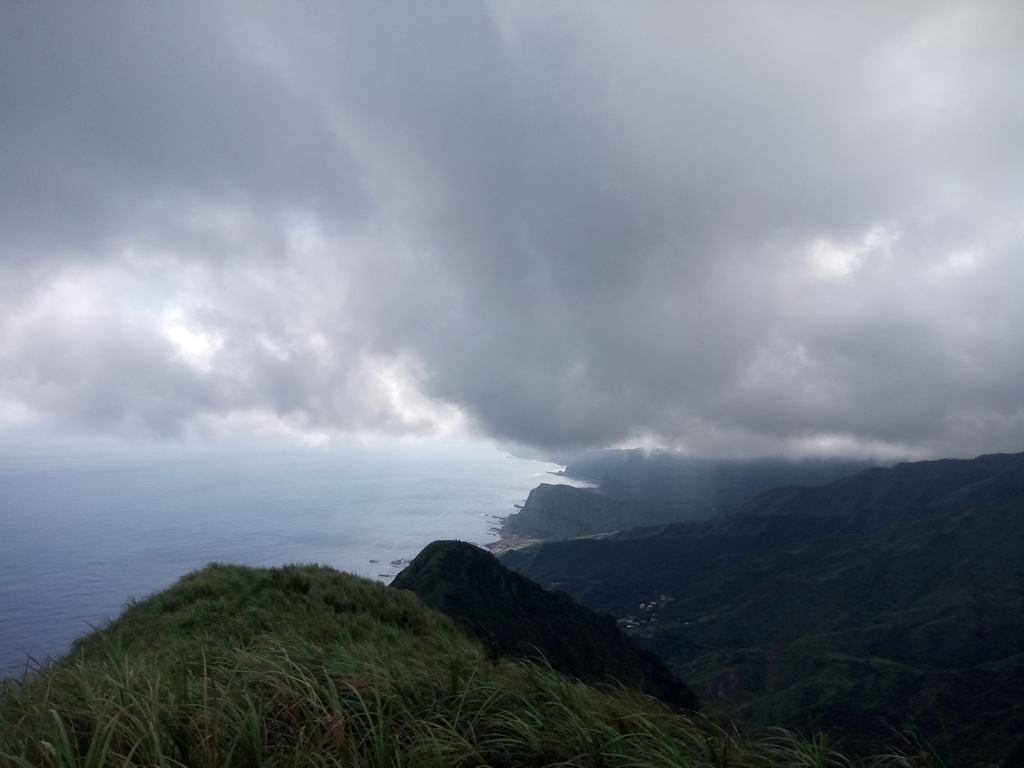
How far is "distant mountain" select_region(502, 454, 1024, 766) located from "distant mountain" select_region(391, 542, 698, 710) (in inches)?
342

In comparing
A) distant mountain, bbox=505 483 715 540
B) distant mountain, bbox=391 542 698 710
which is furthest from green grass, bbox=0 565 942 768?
distant mountain, bbox=505 483 715 540

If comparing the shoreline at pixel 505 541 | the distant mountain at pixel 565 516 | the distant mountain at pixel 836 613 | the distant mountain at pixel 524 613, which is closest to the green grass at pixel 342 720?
the distant mountain at pixel 524 613

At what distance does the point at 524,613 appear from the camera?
3356cm

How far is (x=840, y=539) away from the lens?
135125 millimetres

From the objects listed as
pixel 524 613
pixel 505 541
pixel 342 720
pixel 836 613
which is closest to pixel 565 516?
pixel 505 541

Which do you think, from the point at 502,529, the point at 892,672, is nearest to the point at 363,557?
the point at 892,672

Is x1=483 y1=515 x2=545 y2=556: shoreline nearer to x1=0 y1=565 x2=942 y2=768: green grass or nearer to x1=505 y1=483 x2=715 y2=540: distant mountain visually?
x1=505 y1=483 x2=715 y2=540: distant mountain

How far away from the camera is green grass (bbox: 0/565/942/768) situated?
3221 millimetres

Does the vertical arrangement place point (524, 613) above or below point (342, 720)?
below

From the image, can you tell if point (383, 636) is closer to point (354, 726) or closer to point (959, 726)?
point (354, 726)

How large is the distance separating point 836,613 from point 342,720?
115233 millimetres

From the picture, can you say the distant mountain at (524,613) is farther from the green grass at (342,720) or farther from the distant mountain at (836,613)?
the green grass at (342,720)

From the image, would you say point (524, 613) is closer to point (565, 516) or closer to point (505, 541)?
point (505, 541)

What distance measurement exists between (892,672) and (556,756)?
73757 mm
